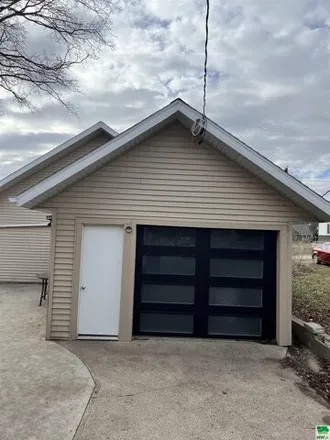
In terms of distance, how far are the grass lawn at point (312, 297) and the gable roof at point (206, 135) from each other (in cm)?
320

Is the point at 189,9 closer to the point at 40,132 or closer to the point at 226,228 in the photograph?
the point at 226,228

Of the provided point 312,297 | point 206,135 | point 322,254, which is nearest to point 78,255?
point 206,135

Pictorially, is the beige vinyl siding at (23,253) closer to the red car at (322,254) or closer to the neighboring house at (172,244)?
the neighboring house at (172,244)

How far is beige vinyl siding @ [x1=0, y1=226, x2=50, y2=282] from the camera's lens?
12867 mm

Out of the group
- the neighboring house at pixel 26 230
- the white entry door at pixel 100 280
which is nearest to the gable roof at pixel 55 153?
the neighboring house at pixel 26 230

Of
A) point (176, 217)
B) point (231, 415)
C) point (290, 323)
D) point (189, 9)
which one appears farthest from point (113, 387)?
point (189, 9)

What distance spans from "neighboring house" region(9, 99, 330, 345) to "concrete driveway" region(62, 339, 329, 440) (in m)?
0.59

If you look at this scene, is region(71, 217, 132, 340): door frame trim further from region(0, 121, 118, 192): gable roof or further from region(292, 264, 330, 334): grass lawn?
region(0, 121, 118, 192): gable roof

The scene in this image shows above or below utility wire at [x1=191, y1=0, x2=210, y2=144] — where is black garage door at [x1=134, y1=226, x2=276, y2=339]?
below

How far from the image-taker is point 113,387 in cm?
453

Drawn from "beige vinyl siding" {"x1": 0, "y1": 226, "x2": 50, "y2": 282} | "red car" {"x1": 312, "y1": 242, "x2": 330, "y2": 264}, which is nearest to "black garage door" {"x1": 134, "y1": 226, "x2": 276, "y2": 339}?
"beige vinyl siding" {"x1": 0, "y1": 226, "x2": 50, "y2": 282}

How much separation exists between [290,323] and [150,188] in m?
3.78

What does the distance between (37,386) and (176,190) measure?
404 cm

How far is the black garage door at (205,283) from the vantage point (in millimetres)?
6750
